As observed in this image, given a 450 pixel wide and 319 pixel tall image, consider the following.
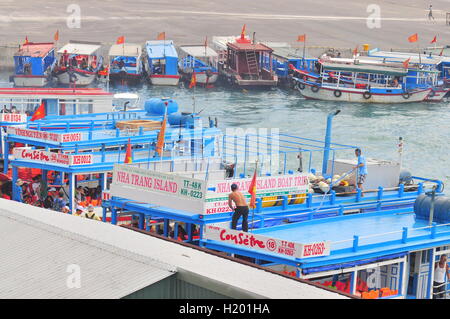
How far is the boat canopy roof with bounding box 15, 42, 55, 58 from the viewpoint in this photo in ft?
208

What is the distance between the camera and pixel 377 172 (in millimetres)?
25234

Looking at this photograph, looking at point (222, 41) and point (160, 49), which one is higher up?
point (222, 41)

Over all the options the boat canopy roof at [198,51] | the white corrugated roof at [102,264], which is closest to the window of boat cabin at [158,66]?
the boat canopy roof at [198,51]

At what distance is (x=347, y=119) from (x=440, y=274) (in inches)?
1380

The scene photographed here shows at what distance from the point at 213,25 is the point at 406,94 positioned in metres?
28.8

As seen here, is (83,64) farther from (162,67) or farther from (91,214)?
(91,214)

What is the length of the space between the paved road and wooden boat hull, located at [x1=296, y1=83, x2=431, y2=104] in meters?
18.7

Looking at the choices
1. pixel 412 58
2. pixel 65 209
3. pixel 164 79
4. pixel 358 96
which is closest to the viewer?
pixel 65 209

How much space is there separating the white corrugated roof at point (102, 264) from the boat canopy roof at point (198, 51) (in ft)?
172

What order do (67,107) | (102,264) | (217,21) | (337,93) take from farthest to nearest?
(217,21)
(337,93)
(67,107)
(102,264)

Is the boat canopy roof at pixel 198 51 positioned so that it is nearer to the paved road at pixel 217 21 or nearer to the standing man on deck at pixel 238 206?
the paved road at pixel 217 21

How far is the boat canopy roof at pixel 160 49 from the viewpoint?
222 feet

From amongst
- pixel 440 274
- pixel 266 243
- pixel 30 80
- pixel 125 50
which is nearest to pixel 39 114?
pixel 266 243

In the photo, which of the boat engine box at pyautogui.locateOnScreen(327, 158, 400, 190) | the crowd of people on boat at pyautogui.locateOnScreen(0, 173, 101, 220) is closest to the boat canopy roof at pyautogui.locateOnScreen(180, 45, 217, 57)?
the crowd of people on boat at pyautogui.locateOnScreen(0, 173, 101, 220)
